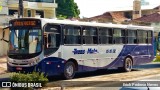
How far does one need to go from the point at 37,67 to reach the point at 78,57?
3.02 meters

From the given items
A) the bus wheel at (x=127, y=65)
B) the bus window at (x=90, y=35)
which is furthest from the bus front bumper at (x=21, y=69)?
the bus wheel at (x=127, y=65)

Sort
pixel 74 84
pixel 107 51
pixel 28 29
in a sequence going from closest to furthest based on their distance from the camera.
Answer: pixel 74 84 < pixel 28 29 < pixel 107 51

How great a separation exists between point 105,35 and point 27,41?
5.79m

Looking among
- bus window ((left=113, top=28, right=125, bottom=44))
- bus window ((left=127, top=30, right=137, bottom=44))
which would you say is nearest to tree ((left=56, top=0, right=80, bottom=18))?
bus window ((left=127, top=30, right=137, bottom=44))

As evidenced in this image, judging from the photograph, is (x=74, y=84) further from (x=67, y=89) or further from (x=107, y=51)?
(x=107, y=51)

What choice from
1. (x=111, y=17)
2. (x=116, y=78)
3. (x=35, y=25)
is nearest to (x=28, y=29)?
(x=35, y=25)

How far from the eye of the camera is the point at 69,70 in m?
18.5

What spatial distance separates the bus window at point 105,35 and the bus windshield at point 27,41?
489 centimetres

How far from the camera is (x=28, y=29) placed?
17.1 m

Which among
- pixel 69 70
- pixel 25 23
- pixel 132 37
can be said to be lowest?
pixel 69 70

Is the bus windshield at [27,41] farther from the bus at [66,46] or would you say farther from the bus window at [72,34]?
the bus window at [72,34]

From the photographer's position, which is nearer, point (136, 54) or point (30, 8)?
point (136, 54)

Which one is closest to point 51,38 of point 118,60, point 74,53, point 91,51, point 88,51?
point 74,53

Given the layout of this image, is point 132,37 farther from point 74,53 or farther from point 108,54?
point 74,53
